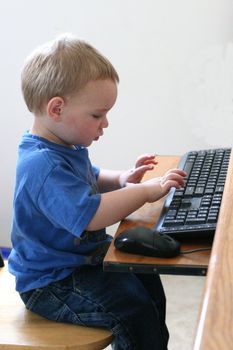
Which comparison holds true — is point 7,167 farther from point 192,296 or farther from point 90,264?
point 90,264

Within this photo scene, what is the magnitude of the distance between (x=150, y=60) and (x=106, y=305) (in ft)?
3.92

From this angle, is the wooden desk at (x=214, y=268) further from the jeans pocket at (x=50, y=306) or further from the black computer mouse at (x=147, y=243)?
the jeans pocket at (x=50, y=306)

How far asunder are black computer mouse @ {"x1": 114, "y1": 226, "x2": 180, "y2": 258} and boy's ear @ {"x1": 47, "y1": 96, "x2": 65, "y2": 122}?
290 millimetres

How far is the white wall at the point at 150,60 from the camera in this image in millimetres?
2078

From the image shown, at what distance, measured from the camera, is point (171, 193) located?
1.26m

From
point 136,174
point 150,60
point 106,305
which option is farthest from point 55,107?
point 150,60

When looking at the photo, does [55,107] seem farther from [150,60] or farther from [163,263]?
[150,60]

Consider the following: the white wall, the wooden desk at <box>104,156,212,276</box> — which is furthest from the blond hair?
the white wall

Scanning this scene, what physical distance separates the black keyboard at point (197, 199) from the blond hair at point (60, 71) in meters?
0.28

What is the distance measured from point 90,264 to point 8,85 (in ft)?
4.06

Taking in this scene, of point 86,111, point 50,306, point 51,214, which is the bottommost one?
point 50,306

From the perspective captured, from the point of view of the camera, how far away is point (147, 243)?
100cm

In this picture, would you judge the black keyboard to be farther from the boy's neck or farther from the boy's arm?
the boy's neck

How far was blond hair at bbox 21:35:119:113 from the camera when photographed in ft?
3.77
